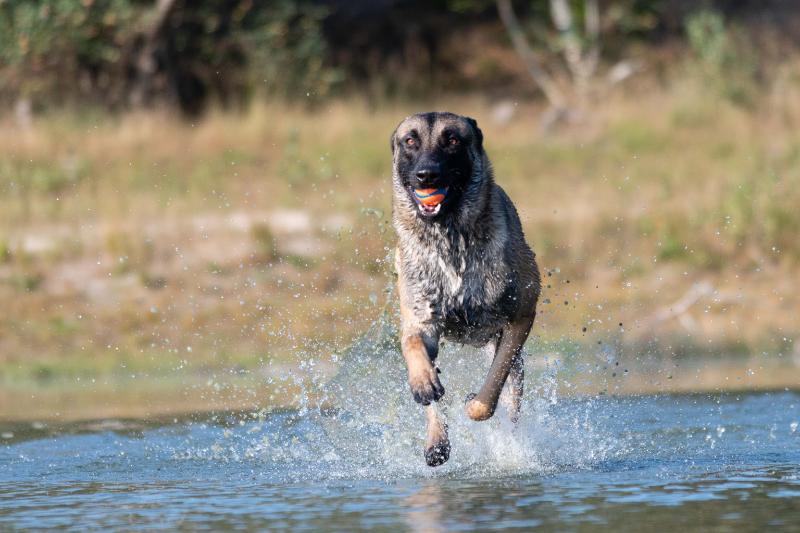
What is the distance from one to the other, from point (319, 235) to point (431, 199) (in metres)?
8.71

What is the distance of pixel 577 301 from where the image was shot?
48.7 feet

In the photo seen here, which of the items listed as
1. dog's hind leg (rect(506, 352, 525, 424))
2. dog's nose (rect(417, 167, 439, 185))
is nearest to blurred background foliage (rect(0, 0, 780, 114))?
dog's hind leg (rect(506, 352, 525, 424))

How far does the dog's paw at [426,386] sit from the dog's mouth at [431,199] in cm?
80

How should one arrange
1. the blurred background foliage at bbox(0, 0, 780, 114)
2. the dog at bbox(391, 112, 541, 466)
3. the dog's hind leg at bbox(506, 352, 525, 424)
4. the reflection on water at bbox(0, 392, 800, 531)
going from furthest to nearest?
the blurred background foliage at bbox(0, 0, 780, 114)
the dog's hind leg at bbox(506, 352, 525, 424)
the dog at bbox(391, 112, 541, 466)
the reflection on water at bbox(0, 392, 800, 531)

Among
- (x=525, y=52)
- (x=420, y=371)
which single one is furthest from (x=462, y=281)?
(x=525, y=52)

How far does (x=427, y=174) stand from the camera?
295 inches

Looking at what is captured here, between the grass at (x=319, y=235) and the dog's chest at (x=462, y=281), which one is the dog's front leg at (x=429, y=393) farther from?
the grass at (x=319, y=235)

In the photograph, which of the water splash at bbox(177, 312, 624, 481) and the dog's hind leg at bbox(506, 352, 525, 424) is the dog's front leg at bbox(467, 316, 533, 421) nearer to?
the water splash at bbox(177, 312, 624, 481)

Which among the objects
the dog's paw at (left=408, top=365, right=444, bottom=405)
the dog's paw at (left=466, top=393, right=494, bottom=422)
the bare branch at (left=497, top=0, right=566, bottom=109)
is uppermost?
the bare branch at (left=497, top=0, right=566, bottom=109)

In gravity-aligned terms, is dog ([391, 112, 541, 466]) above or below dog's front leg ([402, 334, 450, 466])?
above

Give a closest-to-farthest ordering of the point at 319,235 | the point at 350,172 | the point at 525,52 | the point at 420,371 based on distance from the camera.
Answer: the point at 420,371, the point at 319,235, the point at 350,172, the point at 525,52

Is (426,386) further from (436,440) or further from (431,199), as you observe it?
(431,199)

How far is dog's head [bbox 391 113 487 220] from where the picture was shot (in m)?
7.61

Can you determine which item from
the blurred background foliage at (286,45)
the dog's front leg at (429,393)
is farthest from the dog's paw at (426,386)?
the blurred background foliage at (286,45)
